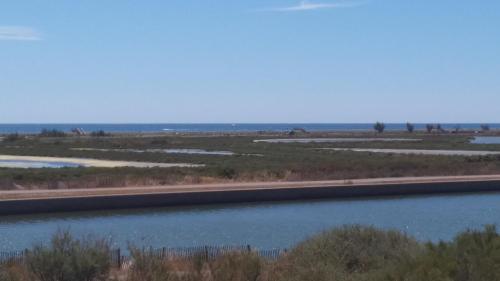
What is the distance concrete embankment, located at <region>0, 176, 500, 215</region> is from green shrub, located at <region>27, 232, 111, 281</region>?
61.3ft

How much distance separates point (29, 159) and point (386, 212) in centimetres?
4203

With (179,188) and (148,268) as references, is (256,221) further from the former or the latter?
(148,268)

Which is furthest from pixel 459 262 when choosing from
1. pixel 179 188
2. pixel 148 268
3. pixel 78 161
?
pixel 78 161

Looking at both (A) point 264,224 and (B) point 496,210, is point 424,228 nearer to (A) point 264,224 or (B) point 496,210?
(A) point 264,224

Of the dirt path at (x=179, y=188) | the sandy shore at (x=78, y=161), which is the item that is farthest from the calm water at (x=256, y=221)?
the sandy shore at (x=78, y=161)

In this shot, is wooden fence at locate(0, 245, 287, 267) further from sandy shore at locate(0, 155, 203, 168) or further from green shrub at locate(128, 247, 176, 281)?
sandy shore at locate(0, 155, 203, 168)

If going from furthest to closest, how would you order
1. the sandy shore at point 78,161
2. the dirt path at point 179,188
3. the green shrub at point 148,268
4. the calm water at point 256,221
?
the sandy shore at point 78,161
the dirt path at point 179,188
the calm water at point 256,221
the green shrub at point 148,268

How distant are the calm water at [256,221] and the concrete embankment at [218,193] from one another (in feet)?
2.40

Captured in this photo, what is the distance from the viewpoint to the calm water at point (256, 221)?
22.7 m

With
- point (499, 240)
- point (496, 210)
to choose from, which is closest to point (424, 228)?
point (496, 210)

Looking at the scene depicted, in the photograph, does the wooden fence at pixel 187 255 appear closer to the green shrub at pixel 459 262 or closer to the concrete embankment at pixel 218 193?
the green shrub at pixel 459 262

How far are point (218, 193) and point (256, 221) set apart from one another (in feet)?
19.4


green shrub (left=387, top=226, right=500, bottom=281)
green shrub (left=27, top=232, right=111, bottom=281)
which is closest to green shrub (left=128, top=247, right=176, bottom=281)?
green shrub (left=27, top=232, right=111, bottom=281)

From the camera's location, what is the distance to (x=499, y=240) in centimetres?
948
